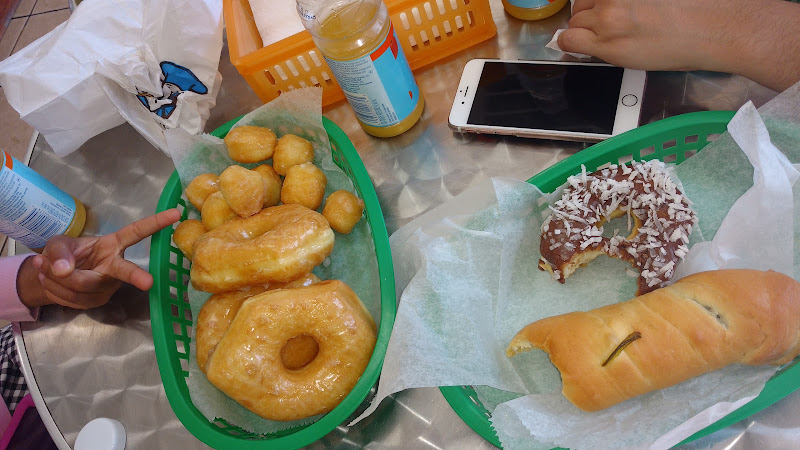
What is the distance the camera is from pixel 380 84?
36.5 inches

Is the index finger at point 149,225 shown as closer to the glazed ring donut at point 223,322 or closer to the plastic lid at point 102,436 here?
the glazed ring donut at point 223,322

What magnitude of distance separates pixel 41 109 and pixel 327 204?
58cm

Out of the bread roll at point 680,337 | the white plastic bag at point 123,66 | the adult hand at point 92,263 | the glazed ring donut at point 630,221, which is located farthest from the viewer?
the white plastic bag at point 123,66

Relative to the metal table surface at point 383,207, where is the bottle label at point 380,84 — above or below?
above

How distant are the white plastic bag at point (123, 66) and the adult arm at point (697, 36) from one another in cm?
69

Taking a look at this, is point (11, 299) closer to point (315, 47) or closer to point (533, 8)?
point (315, 47)

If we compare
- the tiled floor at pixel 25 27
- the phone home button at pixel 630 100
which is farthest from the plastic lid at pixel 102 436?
the tiled floor at pixel 25 27

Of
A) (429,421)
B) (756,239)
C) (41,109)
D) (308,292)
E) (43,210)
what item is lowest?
(429,421)

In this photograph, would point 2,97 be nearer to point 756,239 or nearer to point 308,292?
point 308,292

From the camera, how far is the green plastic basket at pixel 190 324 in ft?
2.60

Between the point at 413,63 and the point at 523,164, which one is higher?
the point at 413,63

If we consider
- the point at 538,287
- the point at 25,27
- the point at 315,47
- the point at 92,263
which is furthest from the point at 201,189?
the point at 25,27

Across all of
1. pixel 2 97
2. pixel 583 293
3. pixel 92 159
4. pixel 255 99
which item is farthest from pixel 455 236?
pixel 2 97

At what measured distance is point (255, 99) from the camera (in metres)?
1.24
